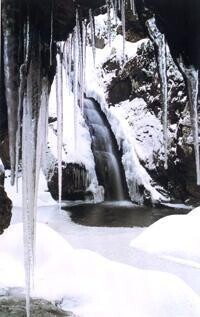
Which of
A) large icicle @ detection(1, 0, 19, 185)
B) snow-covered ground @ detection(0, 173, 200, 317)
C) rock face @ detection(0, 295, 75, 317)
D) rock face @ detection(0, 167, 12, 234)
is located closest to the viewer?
large icicle @ detection(1, 0, 19, 185)

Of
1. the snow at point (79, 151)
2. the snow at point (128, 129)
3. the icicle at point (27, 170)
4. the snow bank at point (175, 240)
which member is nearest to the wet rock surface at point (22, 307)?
the icicle at point (27, 170)

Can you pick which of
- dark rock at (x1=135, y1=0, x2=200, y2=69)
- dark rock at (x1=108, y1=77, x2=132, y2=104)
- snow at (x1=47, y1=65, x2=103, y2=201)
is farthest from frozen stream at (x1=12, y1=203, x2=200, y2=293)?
dark rock at (x1=108, y1=77, x2=132, y2=104)

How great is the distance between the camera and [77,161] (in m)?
13.6

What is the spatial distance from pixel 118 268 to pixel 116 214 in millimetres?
5366

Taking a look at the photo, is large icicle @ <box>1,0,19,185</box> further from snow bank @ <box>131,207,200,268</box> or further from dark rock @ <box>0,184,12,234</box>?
snow bank @ <box>131,207,200,268</box>

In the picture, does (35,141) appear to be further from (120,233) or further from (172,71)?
(172,71)

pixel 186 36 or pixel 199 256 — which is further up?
pixel 186 36

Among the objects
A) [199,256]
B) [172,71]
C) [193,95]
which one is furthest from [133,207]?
[193,95]

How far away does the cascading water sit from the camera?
13.3 metres

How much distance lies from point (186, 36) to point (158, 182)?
9.80m

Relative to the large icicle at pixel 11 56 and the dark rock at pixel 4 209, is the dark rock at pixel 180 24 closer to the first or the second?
the large icicle at pixel 11 56

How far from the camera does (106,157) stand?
1387 cm

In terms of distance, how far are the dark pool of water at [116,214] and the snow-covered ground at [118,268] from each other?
0.69 m

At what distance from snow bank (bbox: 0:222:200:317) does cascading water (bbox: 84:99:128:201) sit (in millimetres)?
7033
